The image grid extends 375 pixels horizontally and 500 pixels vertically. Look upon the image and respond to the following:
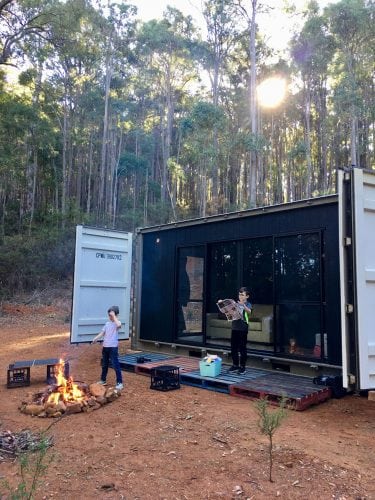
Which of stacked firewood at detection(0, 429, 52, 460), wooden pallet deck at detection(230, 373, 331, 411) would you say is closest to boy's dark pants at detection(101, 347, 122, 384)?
wooden pallet deck at detection(230, 373, 331, 411)

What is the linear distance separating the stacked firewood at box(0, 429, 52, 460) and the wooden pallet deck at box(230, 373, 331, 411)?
236 cm

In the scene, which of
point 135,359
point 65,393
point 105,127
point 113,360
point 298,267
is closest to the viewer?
point 65,393

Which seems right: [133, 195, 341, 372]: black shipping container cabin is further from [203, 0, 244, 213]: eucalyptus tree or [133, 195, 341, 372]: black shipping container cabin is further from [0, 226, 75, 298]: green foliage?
[203, 0, 244, 213]: eucalyptus tree

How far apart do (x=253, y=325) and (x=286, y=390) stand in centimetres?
268

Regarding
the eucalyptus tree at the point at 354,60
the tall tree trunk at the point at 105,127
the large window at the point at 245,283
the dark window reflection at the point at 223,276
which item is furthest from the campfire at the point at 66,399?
the tall tree trunk at the point at 105,127

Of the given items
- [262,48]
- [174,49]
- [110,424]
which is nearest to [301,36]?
[262,48]

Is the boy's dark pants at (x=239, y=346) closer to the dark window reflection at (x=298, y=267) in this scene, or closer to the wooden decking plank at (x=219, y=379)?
the wooden decking plank at (x=219, y=379)

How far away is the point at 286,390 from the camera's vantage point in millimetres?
4906

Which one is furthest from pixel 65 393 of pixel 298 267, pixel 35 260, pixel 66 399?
pixel 35 260

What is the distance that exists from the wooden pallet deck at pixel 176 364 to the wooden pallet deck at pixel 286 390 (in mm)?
1162

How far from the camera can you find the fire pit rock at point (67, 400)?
14.6ft

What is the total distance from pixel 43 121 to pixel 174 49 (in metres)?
10.4

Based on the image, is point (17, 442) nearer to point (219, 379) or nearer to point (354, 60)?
point (219, 379)

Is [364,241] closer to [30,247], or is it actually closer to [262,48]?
[30,247]
